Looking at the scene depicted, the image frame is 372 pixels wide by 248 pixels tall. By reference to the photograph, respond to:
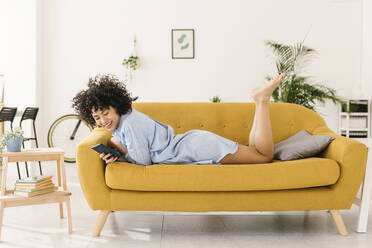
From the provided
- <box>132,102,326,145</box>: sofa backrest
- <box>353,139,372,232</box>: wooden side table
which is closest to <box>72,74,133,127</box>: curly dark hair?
<box>132,102,326,145</box>: sofa backrest

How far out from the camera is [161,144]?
2416mm

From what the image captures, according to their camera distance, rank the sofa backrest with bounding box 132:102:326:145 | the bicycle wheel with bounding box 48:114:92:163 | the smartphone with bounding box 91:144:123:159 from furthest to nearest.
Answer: the bicycle wheel with bounding box 48:114:92:163
the sofa backrest with bounding box 132:102:326:145
the smartphone with bounding box 91:144:123:159

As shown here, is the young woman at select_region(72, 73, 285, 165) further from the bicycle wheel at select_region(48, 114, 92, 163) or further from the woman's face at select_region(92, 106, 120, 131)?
the bicycle wheel at select_region(48, 114, 92, 163)

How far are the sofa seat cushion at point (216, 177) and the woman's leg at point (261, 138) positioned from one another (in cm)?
22

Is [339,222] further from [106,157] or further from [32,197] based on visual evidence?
[32,197]

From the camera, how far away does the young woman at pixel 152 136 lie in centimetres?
235

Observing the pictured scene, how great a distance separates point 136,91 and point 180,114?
283 cm

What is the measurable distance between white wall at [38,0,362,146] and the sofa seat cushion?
3.45 meters

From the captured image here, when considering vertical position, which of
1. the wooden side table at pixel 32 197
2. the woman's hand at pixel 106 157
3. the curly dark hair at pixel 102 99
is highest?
the curly dark hair at pixel 102 99

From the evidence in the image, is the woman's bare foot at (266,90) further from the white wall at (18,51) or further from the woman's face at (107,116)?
the white wall at (18,51)

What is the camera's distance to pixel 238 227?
8.32 feet

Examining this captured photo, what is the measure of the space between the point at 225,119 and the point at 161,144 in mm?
720

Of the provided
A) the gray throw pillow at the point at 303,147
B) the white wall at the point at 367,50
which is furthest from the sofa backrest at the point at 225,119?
the white wall at the point at 367,50

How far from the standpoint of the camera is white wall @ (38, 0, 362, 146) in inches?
221
